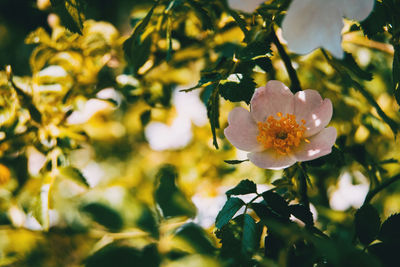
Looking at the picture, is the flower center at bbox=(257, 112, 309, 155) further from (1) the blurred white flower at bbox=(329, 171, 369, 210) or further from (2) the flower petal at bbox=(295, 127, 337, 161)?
(1) the blurred white flower at bbox=(329, 171, 369, 210)

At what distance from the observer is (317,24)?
0.51 m

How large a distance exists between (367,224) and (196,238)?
9.5 inches

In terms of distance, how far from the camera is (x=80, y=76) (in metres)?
0.86

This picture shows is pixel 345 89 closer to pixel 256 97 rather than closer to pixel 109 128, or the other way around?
pixel 256 97

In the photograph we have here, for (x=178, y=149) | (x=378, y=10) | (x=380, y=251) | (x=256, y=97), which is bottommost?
(x=178, y=149)

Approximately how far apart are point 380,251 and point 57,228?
42.2 inches

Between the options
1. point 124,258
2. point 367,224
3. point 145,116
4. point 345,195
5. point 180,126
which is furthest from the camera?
point 180,126

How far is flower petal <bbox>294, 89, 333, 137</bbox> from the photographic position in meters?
0.61

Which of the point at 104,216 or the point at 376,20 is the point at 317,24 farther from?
the point at 104,216

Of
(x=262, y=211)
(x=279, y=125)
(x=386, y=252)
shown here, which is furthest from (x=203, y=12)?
(x=386, y=252)

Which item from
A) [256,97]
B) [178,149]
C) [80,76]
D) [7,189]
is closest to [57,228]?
[7,189]

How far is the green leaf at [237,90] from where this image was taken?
54 centimetres

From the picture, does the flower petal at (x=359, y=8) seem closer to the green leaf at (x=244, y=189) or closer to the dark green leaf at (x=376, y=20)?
the dark green leaf at (x=376, y=20)

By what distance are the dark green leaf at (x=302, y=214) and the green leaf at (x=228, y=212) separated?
71mm
